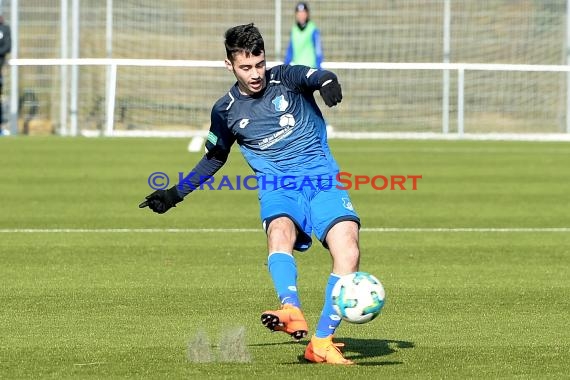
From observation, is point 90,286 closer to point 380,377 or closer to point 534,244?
point 380,377

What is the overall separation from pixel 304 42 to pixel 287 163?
1622cm

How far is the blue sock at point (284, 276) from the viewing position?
6398mm

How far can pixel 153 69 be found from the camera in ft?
88.2

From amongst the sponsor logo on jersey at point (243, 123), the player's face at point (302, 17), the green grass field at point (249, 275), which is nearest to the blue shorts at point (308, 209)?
the sponsor logo on jersey at point (243, 123)

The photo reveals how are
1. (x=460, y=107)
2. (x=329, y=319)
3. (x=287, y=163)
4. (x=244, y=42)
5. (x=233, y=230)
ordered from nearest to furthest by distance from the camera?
(x=329, y=319), (x=244, y=42), (x=287, y=163), (x=233, y=230), (x=460, y=107)

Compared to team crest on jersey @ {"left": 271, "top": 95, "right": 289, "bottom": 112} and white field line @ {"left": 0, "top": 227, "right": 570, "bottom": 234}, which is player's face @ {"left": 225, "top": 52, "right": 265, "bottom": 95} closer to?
team crest on jersey @ {"left": 271, "top": 95, "right": 289, "bottom": 112}

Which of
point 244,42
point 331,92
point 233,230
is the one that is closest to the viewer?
point 331,92

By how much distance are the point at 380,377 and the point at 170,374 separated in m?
1.01

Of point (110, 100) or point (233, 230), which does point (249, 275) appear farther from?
point (110, 100)

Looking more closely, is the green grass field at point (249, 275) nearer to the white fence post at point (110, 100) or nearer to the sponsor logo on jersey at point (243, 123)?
the sponsor logo on jersey at point (243, 123)

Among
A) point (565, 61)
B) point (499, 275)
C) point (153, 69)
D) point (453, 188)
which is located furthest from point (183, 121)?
point (499, 275)

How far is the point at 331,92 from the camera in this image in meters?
6.40

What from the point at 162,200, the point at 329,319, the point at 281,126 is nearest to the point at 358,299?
the point at 329,319

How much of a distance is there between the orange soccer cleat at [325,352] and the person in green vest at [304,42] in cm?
1642
